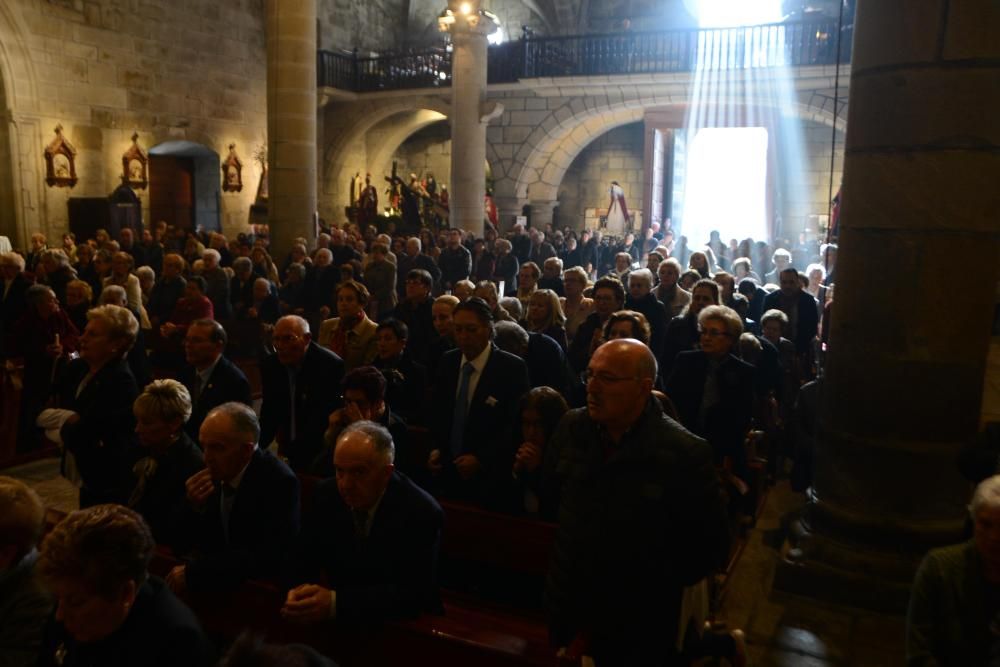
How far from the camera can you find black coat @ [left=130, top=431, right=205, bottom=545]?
10.7 feet

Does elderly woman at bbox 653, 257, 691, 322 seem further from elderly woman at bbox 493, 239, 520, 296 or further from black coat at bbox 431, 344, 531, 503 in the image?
elderly woman at bbox 493, 239, 520, 296

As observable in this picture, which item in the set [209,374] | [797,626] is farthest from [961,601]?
[209,374]

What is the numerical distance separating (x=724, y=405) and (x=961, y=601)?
1994 millimetres

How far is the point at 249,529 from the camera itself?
2.95 meters

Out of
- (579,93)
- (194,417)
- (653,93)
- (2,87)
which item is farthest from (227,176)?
(194,417)

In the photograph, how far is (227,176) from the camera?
19781 millimetres

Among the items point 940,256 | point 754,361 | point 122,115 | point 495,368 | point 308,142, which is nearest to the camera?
point 940,256

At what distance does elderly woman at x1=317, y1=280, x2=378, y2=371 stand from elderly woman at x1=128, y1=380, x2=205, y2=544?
6.51 ft

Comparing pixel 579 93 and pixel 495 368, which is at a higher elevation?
pixel 579 93

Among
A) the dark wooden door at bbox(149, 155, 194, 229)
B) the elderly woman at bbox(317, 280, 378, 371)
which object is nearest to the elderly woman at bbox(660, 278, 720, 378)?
the elderly woman at bbox(317, 280, 378, 371)

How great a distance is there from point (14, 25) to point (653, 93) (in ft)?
42.6

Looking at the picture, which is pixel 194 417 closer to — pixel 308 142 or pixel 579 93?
pixel 308 142

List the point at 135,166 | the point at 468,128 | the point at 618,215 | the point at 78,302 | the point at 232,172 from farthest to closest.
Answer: the point at 618,215 < the point at 232,172 < the point at 135,166 < the point at 468,128 < the point at 78,302

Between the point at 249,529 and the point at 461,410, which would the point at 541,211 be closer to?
the point at 461,410
